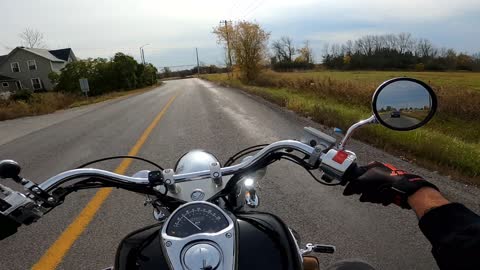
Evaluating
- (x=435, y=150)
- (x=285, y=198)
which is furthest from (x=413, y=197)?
(x=435, y=150)

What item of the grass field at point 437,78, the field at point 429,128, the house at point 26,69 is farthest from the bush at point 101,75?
the field at point 429,128

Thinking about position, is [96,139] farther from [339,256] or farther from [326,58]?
[326,58]

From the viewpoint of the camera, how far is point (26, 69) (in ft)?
183

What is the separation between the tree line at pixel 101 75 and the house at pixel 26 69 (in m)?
7.44

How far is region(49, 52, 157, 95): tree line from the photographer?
149 feet

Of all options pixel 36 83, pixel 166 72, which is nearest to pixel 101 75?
pixel 36 83

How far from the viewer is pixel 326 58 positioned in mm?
72000

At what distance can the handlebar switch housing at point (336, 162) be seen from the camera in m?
1.51

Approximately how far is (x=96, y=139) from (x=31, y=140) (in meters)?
2.41

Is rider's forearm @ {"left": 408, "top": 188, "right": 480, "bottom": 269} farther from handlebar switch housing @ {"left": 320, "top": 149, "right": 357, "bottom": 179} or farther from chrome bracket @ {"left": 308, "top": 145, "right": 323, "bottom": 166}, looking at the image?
chrome bracket @ {"left": 308, "top": 145, "right": 323, "bottom": 166}

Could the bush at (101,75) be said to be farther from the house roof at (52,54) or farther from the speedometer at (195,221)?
the speedometer at (195,221)

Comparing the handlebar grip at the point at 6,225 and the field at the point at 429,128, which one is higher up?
the handlebar grip at the point at 6,225

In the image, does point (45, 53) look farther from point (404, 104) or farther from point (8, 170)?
point (404, 104)

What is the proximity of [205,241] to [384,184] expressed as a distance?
28.1 inches
